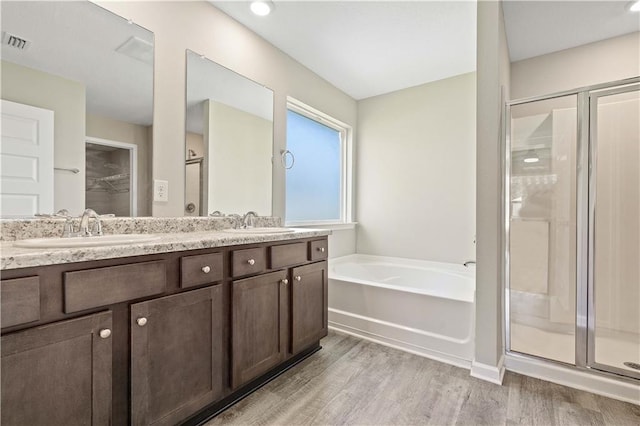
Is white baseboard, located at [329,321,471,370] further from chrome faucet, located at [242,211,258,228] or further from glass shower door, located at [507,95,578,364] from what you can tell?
chrome faucet, located at [242,211,258,228]

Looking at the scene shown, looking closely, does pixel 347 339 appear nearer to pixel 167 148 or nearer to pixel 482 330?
pixel 482 330

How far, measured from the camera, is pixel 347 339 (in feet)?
8.07

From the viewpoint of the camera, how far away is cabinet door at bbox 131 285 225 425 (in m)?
1.14

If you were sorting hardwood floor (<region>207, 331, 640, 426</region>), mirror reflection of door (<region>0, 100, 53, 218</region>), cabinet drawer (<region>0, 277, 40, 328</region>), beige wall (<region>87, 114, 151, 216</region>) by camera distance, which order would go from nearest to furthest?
cabinet drawer (<region>0, 277, 40, 328</region>) < mirror reflection of door (<region>0, 100, 53, 218</region>) < hardwood floor (<region>207, 331, 640, 426</region>) < beige wall (<region>87, 114, 151, 216</region>)

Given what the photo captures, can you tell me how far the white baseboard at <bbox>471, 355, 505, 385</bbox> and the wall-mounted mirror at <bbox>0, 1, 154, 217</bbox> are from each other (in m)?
2.26

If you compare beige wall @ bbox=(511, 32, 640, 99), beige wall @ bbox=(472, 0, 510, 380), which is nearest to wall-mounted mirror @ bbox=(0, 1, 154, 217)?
beige wall @ bbox=(472, 0, 510, 380)

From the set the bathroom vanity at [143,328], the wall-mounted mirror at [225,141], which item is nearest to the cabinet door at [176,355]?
the bathroom vanity at [143,328]

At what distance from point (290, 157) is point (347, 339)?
66.6 inches

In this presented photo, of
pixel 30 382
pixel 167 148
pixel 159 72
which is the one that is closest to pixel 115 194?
pixel 167 148

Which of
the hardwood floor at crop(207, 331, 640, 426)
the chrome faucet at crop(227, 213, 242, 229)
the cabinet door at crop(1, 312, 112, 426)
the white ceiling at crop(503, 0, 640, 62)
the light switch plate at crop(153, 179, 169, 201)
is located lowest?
the hardwood floor at crop(207, 331, 640, 426)

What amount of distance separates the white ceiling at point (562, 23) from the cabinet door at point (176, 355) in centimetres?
274

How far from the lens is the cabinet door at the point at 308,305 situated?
191cm

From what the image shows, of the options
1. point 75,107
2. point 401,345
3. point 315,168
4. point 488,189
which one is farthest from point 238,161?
point 401,345

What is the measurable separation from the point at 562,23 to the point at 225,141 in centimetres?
270
